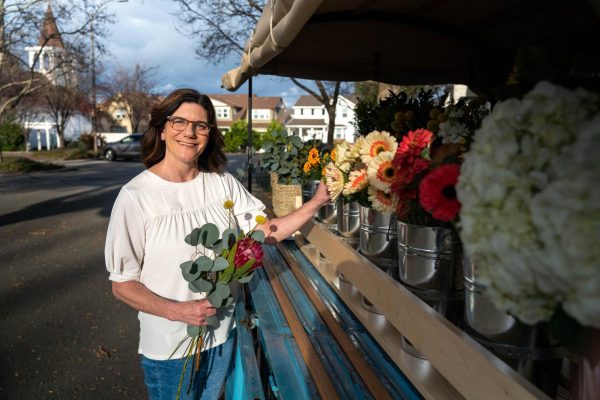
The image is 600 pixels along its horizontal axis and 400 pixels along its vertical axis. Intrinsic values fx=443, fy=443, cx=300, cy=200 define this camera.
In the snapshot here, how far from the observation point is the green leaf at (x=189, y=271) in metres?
1.59

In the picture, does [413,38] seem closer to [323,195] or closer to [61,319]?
[323,195]

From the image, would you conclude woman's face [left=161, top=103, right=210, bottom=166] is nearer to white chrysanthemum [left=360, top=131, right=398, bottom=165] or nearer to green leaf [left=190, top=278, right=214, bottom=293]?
green leaf [left=190, top=278, right=214, bottom=293]

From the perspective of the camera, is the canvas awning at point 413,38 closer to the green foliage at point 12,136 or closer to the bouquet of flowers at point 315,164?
the bouquet of flowers at point 315,164

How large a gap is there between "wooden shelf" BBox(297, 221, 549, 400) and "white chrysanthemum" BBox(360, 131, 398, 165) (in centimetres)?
36

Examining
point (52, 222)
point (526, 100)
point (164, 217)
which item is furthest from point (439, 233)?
point (52, 222)

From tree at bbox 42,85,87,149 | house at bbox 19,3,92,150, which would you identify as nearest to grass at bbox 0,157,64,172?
house at bbox 19,3,92,150

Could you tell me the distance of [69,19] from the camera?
16.2m

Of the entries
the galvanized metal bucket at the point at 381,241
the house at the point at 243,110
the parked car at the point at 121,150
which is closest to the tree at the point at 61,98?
the parked car at the point at 121,150

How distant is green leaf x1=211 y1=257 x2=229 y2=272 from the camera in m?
1.60

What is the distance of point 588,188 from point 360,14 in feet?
6.94

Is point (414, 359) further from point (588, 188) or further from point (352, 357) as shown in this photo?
point (588, 188)

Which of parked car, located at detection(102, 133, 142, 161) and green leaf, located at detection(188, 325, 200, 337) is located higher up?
green leaf, located at detection(188, 325, 200, 337)

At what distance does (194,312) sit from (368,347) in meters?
0.69

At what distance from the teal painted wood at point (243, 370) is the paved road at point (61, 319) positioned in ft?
4.38
